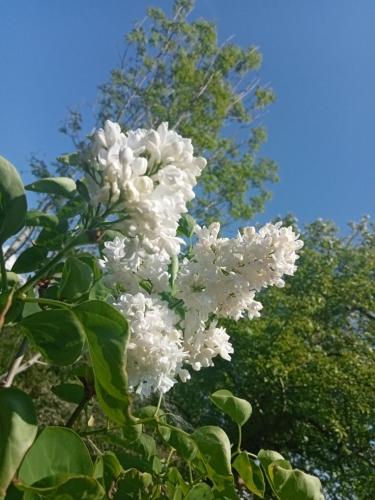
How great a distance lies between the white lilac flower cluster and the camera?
0.51 metres

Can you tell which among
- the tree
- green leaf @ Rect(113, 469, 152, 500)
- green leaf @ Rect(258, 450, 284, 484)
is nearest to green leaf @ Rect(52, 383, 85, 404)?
the tree

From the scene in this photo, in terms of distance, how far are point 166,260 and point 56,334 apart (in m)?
0.28

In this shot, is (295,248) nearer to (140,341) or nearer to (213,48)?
(140,341)

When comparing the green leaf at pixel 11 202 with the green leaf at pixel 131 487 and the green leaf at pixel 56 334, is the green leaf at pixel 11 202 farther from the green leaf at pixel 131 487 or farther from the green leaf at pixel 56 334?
the green leaf at pixel 131 487

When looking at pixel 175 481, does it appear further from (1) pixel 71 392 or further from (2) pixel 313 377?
(2) pixel 313 377

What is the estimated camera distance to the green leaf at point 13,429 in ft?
1.39

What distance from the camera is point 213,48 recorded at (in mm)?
10508

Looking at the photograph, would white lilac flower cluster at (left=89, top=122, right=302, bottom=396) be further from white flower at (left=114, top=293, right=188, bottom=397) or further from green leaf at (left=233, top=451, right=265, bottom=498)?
green leaf at (left=233, top=451, right=265, bottom=498)

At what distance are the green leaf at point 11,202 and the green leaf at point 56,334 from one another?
0.10m

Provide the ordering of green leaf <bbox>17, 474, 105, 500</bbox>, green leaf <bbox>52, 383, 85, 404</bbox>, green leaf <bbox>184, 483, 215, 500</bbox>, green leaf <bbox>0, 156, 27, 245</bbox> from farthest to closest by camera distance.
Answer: green leaf <bbox>52, 383, 85, 404</bbox>, green leaf <bbox>184, 483, 215, 500</bbox>, green leaf <bbox>0, 156, 27, 245</bbox>, green leaf <bbox>17, 474, 105, 500</bbox>

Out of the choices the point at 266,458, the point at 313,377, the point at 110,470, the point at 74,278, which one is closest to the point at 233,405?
the point at 266,458

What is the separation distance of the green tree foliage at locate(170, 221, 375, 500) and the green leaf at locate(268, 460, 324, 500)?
5880 mm

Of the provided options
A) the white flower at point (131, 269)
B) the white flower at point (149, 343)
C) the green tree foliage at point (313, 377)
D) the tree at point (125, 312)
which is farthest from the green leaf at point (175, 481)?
the green tree foliage at point (313, 377)

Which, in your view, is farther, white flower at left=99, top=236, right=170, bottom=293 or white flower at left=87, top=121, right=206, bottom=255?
white flower at left=99, top=236, right=170, bottom=293
